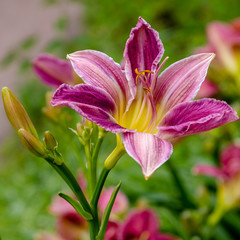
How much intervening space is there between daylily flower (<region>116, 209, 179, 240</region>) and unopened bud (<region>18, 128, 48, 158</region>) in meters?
0.19

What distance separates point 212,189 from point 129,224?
1.38 ft

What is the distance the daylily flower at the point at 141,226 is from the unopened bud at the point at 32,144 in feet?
0.63

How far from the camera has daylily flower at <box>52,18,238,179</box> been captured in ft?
1.01

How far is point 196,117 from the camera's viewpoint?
317 millimetres

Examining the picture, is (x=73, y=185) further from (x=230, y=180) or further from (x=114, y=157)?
(x=230, y=180)

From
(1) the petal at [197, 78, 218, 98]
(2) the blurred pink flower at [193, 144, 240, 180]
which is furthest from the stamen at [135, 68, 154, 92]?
(1) the petal at [197, 78, 218, 98]

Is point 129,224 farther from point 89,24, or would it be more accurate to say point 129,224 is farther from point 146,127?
point 89,24

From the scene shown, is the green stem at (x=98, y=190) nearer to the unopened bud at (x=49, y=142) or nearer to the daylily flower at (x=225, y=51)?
the unopened bud at (x=49, y=142)

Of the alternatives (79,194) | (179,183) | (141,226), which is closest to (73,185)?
(79,194)

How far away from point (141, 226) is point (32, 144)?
241 millimetres

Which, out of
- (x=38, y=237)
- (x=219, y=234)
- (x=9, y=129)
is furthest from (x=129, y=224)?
(x=9, y=129)

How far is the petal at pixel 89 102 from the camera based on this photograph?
31cm

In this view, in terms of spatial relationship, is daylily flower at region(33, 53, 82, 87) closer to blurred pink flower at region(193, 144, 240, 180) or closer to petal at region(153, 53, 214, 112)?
petal at region(153, 53, 214, 112)

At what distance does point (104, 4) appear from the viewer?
8.96 feet
